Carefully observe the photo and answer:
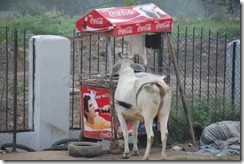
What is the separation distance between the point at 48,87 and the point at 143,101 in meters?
2.68

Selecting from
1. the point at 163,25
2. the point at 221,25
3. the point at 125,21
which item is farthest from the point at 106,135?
the point at 221,25

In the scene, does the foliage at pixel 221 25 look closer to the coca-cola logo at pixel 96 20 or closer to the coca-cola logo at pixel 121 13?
the coca-cola logo at pixel 121 13

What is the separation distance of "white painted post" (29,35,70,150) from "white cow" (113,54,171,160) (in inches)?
74.8

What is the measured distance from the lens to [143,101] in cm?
820

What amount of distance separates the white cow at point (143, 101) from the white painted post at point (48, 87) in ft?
6.23

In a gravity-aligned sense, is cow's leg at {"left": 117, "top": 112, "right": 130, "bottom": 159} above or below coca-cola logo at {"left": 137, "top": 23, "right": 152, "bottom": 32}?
below

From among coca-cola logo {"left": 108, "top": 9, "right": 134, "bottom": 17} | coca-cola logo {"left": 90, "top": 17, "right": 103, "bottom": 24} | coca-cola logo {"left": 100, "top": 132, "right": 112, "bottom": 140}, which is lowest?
coca-cola logo {"left": 100, "top": 132, "right": 112, "bottom": 140}

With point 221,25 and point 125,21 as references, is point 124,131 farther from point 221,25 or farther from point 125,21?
point 221,25

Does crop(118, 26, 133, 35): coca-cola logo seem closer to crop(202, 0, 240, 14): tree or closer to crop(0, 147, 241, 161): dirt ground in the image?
crop(0, 147, 241, 161): dirt ground

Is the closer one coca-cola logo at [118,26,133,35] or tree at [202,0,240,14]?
coca-cola logo at [118,26,133,35]

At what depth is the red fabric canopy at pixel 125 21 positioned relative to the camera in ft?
28.9

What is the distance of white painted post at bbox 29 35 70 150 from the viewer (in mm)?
10359

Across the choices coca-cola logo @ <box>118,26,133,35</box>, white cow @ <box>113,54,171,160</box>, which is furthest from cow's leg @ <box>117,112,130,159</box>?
coca-cola logo @ <box>118,26,133,35</box>

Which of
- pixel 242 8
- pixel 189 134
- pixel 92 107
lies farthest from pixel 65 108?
pixel 242 8
